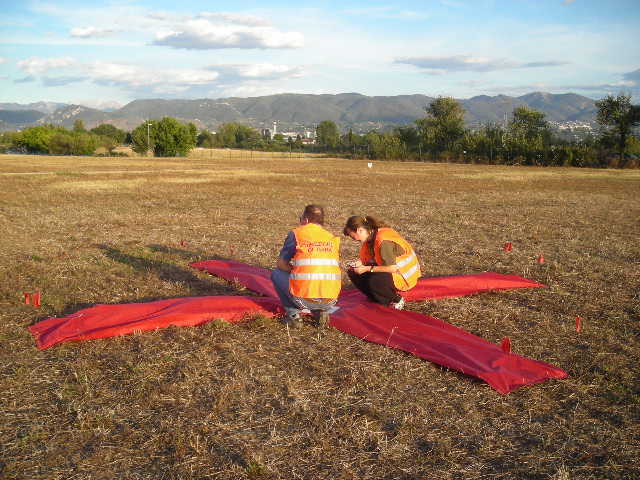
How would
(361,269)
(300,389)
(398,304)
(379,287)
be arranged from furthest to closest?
1. (398,304)
2. (379,287)
3. (361,269)
4. (300,389)

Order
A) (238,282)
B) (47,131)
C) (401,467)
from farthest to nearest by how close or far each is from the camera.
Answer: (47,131)
(238,282)
(401,467)

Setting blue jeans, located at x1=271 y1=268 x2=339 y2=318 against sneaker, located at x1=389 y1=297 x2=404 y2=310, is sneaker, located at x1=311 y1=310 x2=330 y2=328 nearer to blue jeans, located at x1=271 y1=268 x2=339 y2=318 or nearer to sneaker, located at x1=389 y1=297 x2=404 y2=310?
blue jeans, located at x1=271 y1=268 x2=339 y2=318

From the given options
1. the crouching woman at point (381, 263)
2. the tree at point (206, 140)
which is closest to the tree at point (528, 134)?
the crouching woman at point (381, 263)

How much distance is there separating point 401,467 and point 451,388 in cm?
123

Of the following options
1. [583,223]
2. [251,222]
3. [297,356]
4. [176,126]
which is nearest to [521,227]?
[583,223]

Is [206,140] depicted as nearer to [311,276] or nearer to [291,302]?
[291,302]

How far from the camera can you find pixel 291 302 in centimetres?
589

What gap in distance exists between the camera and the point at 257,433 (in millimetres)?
3773

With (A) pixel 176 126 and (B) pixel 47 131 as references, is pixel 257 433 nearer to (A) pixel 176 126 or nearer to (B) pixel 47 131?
A: (A) pixel 176 126

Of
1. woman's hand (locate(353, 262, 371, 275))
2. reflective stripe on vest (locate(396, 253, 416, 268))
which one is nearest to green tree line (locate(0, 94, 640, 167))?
reflective stripe on vest (locate(396, 253, 416, 268))

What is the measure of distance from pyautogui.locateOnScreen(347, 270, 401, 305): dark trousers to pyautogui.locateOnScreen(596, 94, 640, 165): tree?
46673mm

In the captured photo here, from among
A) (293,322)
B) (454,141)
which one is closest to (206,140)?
(454,141)

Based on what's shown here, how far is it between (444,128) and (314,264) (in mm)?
59259

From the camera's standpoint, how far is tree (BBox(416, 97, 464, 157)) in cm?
6103
